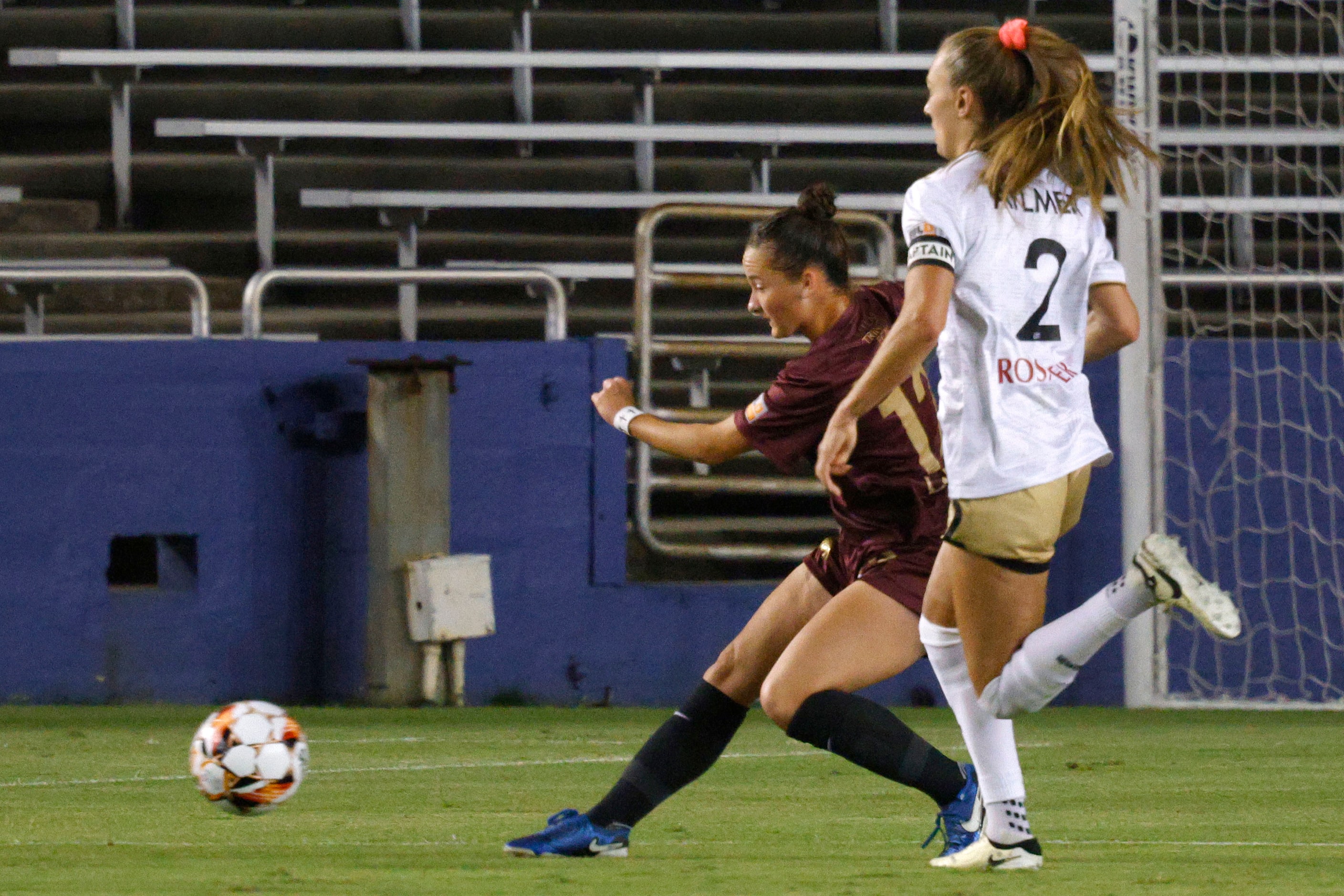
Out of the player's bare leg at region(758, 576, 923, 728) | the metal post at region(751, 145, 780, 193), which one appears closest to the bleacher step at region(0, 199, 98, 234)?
the metal post at region(751, 145, 780, 193)

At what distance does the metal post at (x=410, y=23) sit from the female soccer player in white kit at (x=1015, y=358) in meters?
9.47

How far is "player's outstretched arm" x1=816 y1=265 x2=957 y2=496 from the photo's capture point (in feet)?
12.6

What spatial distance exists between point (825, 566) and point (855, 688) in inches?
13.4

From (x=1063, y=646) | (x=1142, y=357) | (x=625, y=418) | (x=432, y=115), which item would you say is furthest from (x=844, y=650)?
(x=432, y=115)

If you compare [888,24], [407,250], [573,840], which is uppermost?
[888,24]

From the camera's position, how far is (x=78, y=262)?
10.8m

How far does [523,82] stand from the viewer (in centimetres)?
1276

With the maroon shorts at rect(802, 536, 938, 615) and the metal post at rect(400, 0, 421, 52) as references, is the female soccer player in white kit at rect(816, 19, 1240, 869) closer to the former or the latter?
the maroon shorts at rect(802, 536, 938, 615)

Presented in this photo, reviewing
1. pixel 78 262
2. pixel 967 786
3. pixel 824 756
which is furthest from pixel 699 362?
pixel 967 786

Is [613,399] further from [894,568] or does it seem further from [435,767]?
[435,767]

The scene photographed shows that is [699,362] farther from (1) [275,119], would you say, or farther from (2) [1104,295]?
(2) [1104,295]

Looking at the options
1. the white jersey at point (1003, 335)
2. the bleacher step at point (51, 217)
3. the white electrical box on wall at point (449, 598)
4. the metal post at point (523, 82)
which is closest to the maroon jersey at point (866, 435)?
the white jersey at point (1003, 335)

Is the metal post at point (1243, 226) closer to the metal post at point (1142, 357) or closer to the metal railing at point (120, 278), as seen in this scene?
the metal post at point (1142, 357)

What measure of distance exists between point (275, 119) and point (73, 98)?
123 centimetres
